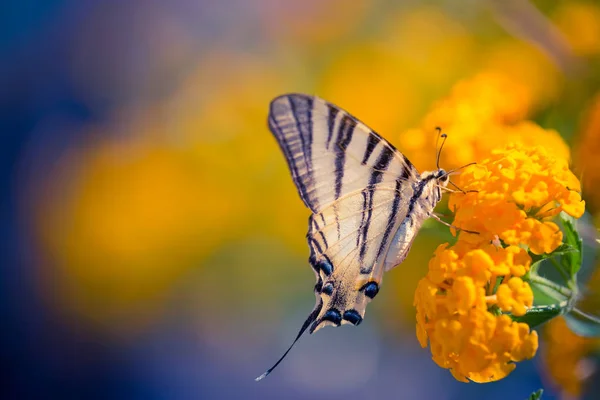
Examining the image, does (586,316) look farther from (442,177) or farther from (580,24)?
(580,24)

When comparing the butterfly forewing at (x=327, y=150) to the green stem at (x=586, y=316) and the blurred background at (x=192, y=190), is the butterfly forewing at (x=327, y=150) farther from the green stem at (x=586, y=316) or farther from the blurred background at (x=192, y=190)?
the blurred background at (x=192, y=190)

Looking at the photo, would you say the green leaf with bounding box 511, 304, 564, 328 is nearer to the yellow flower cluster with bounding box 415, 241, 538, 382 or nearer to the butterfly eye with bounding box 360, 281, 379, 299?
the yellow flower cluster with bounding box 415, 241, 538, 382

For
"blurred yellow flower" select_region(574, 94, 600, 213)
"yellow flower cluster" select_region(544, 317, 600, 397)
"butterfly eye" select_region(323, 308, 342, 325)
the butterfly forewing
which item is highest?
the butterfly forewing

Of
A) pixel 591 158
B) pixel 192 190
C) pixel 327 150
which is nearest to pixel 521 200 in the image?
pixel 591 158

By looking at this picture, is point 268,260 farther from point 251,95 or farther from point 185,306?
point 251,95

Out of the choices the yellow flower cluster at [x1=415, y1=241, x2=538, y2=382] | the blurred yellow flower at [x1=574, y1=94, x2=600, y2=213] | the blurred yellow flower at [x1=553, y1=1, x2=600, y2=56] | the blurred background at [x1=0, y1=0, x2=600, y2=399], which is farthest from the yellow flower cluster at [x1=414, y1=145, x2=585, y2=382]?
the blurred background at [x1=0, y1=0, x2=600, y2=399]

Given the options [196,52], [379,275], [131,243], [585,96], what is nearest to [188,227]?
[131,243]
